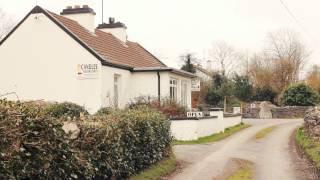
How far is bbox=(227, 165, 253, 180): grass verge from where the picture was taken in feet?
49.2

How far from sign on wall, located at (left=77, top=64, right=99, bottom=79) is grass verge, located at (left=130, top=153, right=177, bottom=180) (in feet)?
37.9

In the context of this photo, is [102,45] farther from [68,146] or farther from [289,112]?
[289,112]

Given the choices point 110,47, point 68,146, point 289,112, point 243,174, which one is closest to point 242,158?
point 243,174

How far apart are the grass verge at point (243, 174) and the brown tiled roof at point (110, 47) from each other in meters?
13.8

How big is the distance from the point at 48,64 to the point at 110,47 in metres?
5.03

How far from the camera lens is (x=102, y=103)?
29172mm

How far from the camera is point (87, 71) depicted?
1150 inches

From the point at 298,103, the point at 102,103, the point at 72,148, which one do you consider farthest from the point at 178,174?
the point at 298,103

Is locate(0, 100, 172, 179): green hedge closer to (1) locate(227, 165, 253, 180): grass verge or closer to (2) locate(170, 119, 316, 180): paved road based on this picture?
(2) locate(170, 119, 316, 180): paved road

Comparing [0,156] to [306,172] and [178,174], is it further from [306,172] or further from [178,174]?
[306,172]

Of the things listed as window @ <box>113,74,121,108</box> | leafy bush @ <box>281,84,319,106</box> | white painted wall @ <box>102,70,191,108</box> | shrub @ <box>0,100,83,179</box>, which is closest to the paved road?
white painted wall @ <box>102,70,191,108</box>

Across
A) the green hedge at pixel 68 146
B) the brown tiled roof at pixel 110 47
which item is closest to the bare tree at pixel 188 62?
the brown tiled roof at pixel 110 47

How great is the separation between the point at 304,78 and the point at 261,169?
68.7m

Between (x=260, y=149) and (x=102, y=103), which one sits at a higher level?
(x=102, y=103)
